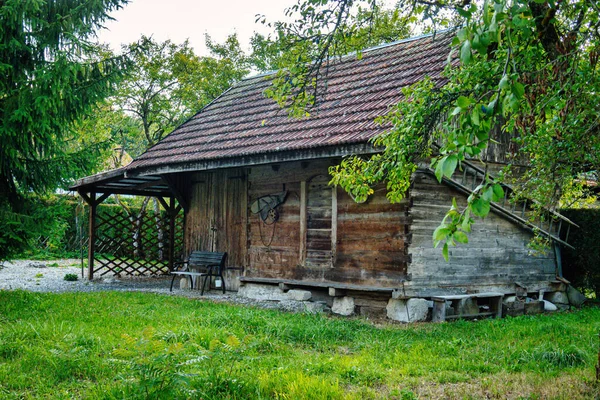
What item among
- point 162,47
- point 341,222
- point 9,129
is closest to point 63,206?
point 9,129

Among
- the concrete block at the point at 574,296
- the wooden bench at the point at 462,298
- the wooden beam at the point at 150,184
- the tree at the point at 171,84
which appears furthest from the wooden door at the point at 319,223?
the tree at the point at 171,84

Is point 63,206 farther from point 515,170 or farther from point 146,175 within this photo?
point 515,170

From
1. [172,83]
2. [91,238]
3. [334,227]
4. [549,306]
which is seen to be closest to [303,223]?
[334,227]

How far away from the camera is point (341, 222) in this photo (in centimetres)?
1073

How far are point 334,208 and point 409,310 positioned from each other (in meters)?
2.33

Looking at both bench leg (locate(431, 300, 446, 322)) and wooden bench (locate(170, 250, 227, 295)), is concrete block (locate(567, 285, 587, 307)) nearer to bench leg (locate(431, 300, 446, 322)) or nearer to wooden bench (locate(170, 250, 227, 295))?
bench leg (locate(431, 300, 446, 322))

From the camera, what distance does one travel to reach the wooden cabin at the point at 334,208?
32.6 feet

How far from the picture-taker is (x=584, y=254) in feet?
41.4

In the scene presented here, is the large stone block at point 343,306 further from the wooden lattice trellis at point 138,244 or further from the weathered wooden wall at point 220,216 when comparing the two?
the wooden lattice trellis at point 138,244

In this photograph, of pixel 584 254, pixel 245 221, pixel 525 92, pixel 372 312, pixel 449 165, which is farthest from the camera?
pixel 245 221

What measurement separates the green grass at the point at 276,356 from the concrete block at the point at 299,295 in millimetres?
1829

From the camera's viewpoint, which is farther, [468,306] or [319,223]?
[319,223]

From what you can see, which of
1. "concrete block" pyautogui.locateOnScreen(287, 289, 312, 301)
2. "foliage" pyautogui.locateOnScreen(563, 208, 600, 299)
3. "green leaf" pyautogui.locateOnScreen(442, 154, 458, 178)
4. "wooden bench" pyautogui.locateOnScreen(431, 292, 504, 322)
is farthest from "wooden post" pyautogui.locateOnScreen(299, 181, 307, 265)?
"green leaf" pyautogui.locateOnScreen(442, 154, 458, 178)

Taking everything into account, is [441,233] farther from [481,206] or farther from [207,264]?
[207,264]
